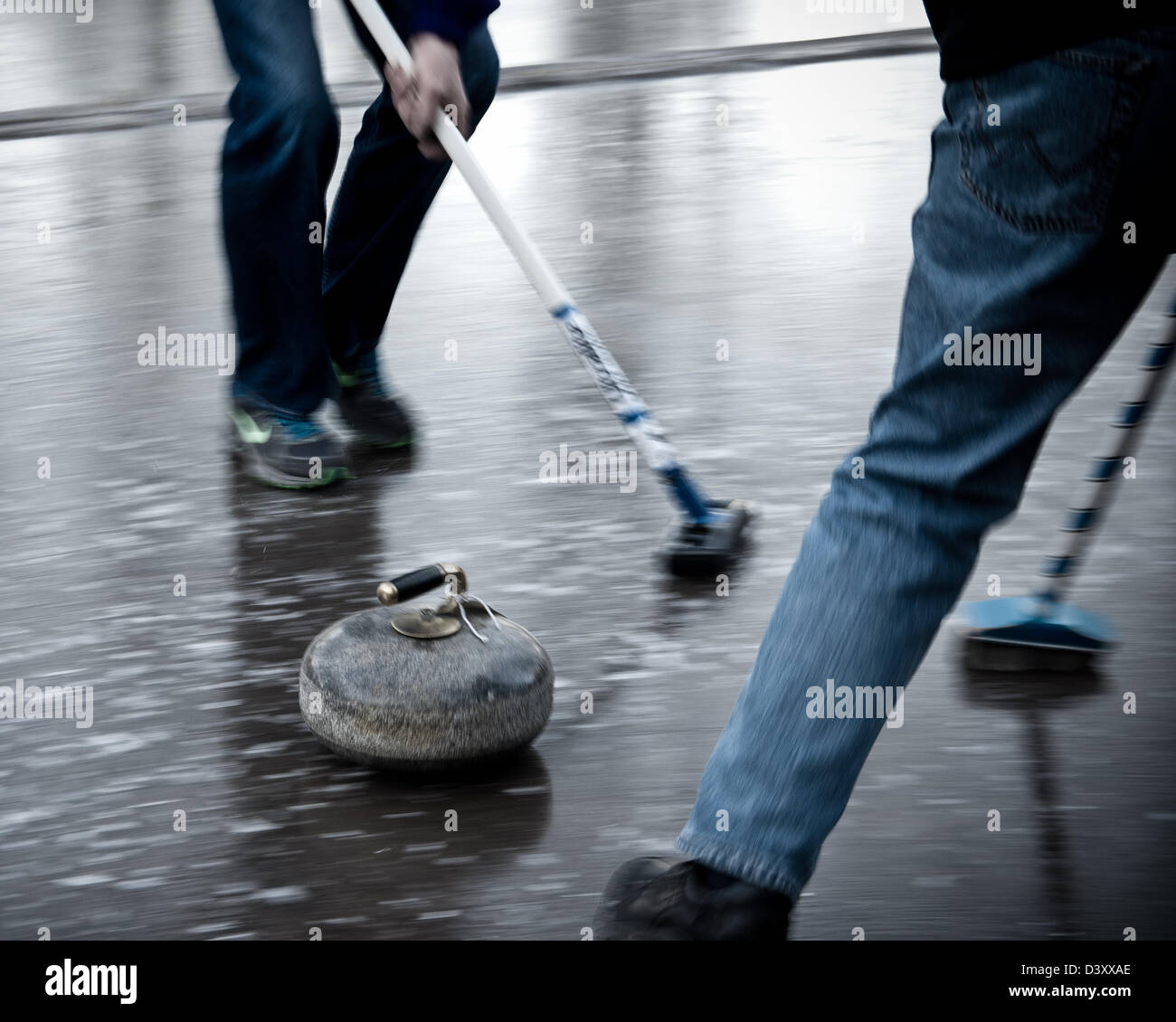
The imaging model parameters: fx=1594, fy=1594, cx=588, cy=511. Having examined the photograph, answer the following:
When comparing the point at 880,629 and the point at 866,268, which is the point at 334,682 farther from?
the point at 866,268

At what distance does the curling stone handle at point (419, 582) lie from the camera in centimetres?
251

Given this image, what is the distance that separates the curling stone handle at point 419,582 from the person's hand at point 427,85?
1003mm

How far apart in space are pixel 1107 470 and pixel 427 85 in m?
1.45

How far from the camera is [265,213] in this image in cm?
353

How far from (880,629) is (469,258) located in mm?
3628

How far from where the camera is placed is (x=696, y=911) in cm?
194

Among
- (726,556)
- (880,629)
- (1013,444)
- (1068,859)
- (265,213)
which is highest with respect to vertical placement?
(265,213)
